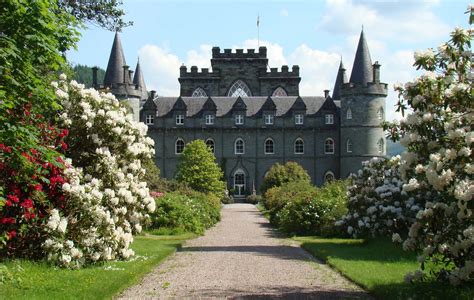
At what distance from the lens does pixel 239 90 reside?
71625mm

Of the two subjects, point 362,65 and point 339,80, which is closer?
point 362,65

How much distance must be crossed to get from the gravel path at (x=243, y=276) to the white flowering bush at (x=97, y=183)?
4.84 feet

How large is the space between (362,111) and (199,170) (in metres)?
19.0

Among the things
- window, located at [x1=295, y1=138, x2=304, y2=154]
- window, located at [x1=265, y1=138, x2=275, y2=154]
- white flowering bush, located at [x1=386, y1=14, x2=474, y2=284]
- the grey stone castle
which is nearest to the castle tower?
the grey stone castle

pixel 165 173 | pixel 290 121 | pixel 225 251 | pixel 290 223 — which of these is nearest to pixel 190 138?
pixel 165 173

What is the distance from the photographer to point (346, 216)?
20984 millimetres

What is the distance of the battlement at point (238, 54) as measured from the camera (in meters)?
70.9

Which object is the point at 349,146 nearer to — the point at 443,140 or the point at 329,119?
the point at 329,119

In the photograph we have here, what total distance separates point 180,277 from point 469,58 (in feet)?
21.9

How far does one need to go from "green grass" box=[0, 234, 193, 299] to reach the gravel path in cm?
28

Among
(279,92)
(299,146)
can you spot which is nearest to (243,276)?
(299,146)

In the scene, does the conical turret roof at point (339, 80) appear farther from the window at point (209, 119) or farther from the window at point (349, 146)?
the window at point (209, 119)

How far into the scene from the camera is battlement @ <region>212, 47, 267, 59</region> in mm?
70875

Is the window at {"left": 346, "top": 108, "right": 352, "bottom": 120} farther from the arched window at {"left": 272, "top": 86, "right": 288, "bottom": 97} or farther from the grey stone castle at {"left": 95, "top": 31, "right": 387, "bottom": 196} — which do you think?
the arched window at {"left": 272, "top": 86, "right": 288, "bottom": 97}
